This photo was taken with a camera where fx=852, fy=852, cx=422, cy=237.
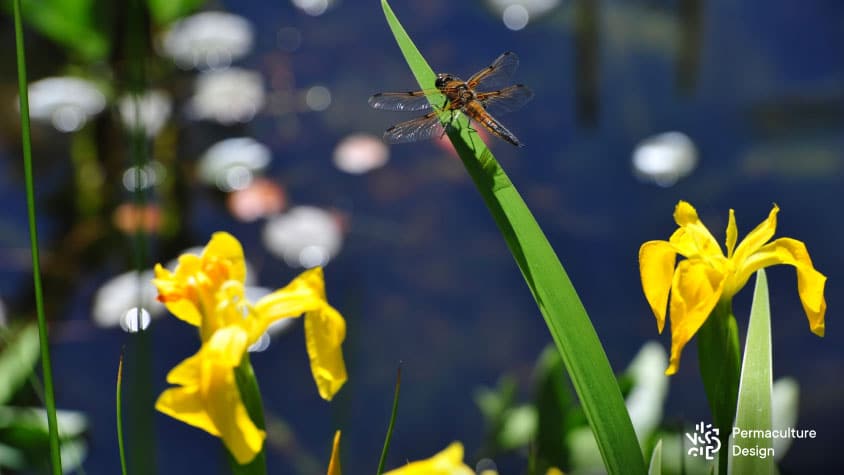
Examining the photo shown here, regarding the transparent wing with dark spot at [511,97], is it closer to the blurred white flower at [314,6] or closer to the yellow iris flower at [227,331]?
the yellow iris flower at [227,331]

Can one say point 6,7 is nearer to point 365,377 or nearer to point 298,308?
point 365,377

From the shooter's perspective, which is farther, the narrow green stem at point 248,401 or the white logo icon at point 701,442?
the white logo icon at point 701,442

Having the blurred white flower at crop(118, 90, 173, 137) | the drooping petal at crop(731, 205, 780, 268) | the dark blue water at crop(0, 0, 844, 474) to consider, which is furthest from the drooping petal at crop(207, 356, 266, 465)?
the blurred white flower at crop(118, 90, 173, 137)

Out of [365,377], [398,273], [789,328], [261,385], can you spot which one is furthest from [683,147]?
[261,385]

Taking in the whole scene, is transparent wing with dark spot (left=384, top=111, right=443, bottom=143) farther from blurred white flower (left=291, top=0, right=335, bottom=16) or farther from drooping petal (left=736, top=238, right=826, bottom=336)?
blurred white flower (left=291, top=0, right=335, bottom=16)

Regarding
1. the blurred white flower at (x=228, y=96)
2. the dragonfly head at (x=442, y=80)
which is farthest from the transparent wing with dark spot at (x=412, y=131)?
the blurred white flower at (x=228, y=96)

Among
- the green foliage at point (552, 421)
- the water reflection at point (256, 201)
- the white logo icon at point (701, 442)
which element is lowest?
the white logo icon at point (701, 442)
